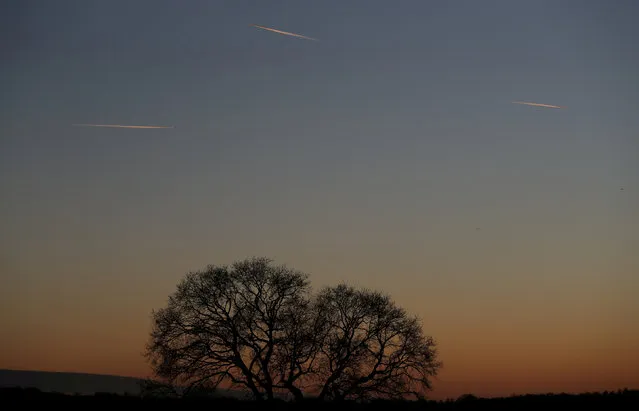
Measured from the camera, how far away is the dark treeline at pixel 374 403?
31938mm

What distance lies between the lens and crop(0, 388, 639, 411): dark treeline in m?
31.9

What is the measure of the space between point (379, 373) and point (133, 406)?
28550 mm

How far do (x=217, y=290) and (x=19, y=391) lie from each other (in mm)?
23541

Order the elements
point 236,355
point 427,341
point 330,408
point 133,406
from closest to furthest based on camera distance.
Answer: point 133,406
point 330,408
point 236,355
point 427,341

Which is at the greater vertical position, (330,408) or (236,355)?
(236,355)

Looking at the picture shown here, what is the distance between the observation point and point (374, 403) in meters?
37.4

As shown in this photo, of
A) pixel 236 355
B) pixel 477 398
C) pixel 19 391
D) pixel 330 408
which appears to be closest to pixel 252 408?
pixel 330 408

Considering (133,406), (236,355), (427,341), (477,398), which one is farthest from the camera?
(427,341)

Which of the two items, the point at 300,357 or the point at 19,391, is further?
the point at 300,357

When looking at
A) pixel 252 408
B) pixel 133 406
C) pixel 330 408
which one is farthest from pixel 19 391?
pixel 330 408

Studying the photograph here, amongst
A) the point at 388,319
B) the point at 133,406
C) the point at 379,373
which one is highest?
the point at 388,319

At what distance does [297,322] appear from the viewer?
55.6m

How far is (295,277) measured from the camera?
185ft

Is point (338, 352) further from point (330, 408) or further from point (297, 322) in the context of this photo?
point (330, 408)
